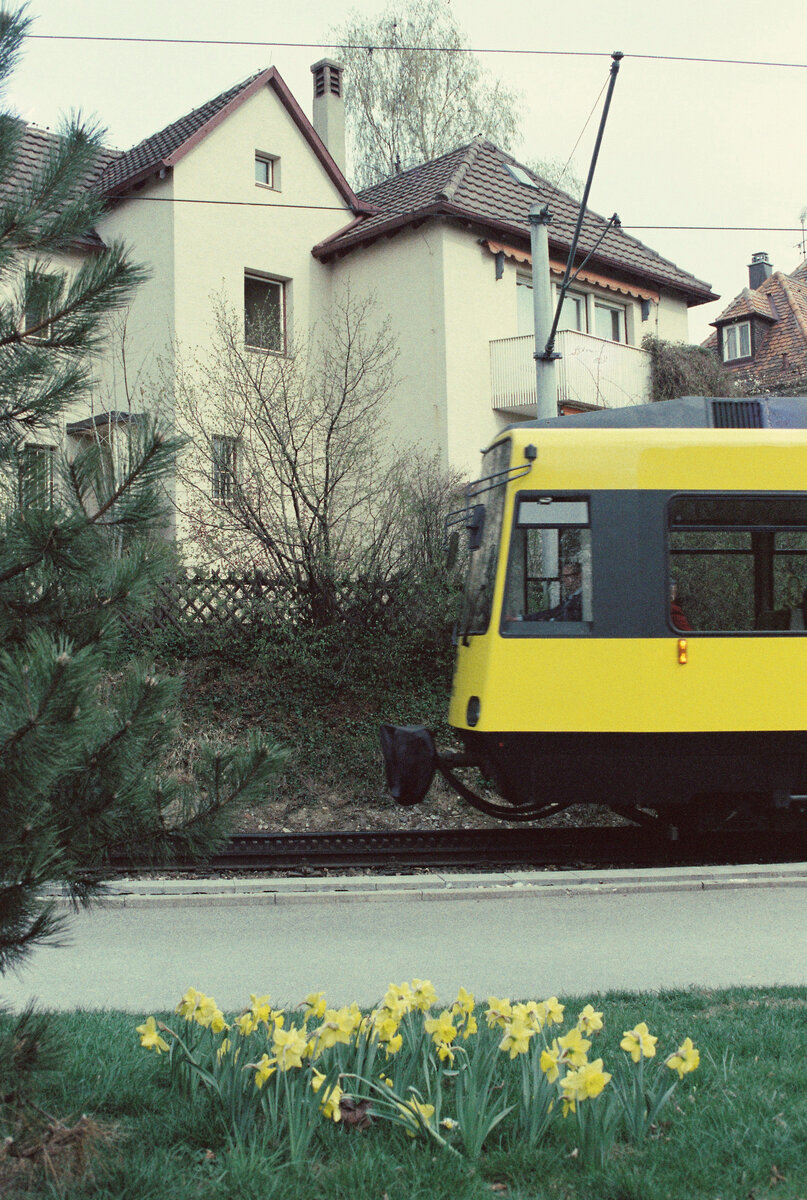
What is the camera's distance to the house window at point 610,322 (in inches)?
943

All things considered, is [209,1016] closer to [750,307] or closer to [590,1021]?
[590,1021]

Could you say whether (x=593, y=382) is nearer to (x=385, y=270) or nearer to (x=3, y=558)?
(x=385, y=270)

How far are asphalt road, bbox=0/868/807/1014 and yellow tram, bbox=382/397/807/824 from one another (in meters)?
0.90

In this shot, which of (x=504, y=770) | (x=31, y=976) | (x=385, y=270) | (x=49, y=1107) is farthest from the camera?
(x=385, y=270)

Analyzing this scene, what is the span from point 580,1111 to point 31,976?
3603mm

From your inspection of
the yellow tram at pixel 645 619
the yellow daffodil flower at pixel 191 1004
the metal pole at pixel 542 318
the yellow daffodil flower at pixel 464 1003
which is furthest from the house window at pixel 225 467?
the yellow daffodil flower at pixel 464 1003

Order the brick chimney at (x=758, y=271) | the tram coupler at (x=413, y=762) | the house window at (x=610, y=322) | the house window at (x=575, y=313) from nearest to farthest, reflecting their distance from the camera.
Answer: the tram coupler at (x=413, y=762) → the house window at (x=575, y=313) → the house window at (x=610, y=322) → the brick chimney at (x=758, y=271)

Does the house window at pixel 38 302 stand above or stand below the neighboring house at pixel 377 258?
below

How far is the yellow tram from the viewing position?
8.27 m

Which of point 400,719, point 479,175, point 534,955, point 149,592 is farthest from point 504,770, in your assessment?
point 479,175

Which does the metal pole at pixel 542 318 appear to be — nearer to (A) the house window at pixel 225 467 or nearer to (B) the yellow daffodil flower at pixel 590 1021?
(A) the house window at pixel 225 467

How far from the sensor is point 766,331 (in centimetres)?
3550

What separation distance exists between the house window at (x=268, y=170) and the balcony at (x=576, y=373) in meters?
5.16

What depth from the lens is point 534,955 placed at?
6.43 metres
